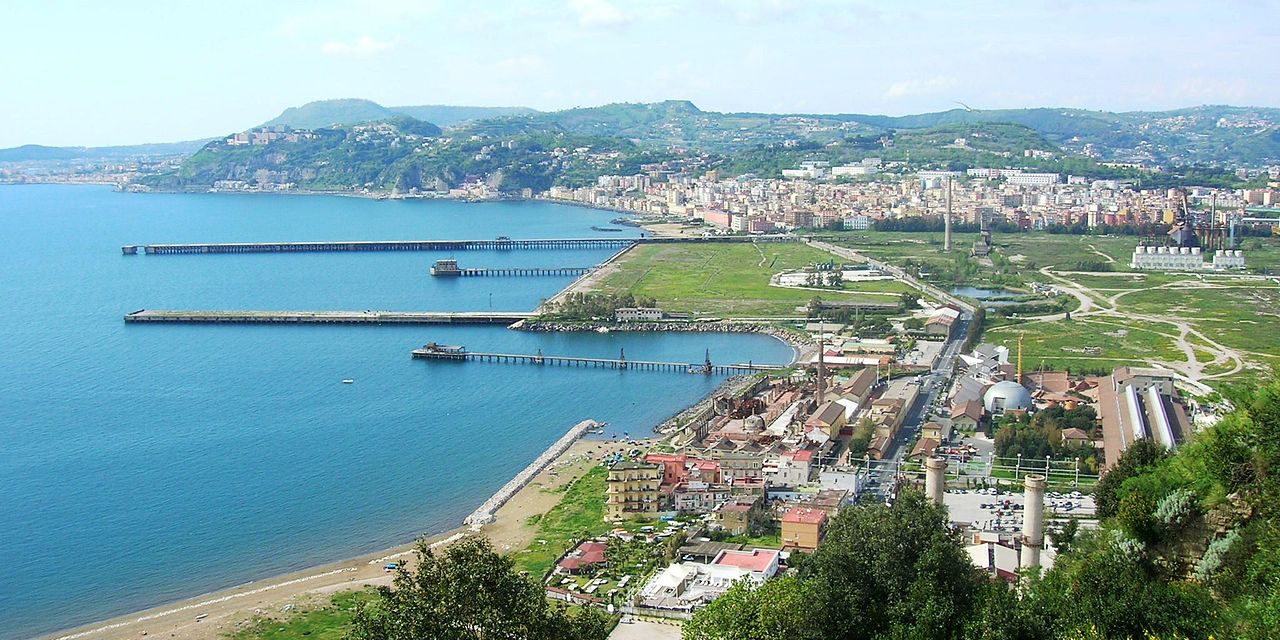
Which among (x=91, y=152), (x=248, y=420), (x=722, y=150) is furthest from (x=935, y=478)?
(x=91, y=152)

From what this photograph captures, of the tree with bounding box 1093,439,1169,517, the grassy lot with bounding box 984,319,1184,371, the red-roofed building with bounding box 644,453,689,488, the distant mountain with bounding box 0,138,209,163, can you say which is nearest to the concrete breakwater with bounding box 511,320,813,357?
the grassy lot with bounding box 984,319,1184,371

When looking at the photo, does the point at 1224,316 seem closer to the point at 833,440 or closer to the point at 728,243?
the point at 833,440

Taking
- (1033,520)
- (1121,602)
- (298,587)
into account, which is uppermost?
(1121,602)

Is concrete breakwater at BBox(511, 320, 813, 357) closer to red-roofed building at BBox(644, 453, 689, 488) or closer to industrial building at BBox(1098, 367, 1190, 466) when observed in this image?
industrial building at BBox(1098, 367, 1190, 466)

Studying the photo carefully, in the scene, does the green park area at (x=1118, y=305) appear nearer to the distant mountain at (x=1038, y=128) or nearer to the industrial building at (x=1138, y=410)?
the industrial building at (x=1138, y=410)

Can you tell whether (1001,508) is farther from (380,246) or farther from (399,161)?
(399,161)

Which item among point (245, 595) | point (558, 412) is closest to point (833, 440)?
point (558, 412)
